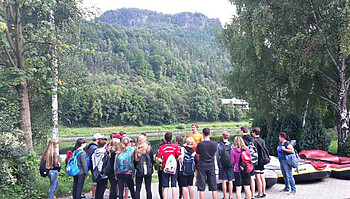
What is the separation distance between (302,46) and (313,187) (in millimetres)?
6500

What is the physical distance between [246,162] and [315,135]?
870 cm

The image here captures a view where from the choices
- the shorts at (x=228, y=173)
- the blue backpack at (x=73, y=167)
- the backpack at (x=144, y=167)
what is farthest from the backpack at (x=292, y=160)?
the blue backpack at (x=73, y=167)

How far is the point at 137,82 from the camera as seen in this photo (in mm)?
110938

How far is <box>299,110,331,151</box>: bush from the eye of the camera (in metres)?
14.0

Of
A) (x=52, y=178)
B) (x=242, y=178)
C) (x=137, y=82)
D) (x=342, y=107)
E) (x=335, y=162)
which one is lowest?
(x=335, y=162)

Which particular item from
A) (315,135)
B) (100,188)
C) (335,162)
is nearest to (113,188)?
(100,188)

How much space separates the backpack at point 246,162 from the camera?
23.0ft

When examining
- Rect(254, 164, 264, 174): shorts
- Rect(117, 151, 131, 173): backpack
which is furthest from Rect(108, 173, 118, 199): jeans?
Rect(254, 164, 264, 174): shorts

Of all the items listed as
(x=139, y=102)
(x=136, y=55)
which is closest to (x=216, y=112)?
(x=139, y=102)

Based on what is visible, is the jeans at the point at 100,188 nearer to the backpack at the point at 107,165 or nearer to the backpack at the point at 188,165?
the backpack at the point at 107,165

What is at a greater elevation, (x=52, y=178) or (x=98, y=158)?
(x=98, y=158)

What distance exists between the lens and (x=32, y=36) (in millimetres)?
9055

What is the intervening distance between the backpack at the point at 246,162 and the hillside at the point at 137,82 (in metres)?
5.86

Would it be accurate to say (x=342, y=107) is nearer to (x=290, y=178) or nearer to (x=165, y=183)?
(x=290, y=178)
